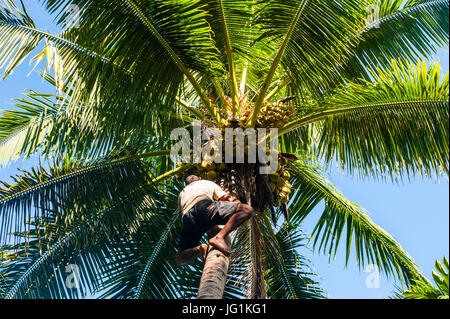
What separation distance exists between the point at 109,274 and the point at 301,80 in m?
3.25

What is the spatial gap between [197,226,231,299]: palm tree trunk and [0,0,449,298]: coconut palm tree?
0.57 meters

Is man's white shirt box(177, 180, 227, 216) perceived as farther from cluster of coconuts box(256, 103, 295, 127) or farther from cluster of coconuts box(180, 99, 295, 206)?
cluster of coconuts box(256, 103, 295, 127)

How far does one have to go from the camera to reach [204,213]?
4.69 m

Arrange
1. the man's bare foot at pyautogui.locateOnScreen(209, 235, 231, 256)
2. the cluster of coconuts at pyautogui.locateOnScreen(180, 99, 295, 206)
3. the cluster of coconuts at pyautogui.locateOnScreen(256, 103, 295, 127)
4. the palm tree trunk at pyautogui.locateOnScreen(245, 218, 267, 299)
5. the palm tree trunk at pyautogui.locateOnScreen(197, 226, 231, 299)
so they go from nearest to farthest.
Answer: the palm tree trunk at pyautogui.locateOnScreen(197, 226, 231, 299) → the man's bare foot at pyautogui.locateOnScreen(209, 235, 231, 256) → the palm tree trunk at pyautogui.locateOnScreen(245, 218, 267, 299) → the cluster of coconuts at pyautogui.locateOnScreen(180, 99, 295, 206) → the cluster of coconuts at pyautogui.locateOnScreen(256, 103, 295, 127)

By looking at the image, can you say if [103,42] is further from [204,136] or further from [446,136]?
[446,136]

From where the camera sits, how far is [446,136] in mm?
5090

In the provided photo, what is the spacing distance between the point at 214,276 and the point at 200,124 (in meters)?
2.04

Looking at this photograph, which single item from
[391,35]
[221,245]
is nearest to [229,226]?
[221,245]

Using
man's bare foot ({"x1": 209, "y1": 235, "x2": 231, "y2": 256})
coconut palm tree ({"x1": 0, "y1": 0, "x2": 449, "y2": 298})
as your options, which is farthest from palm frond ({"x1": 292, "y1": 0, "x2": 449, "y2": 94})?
man's bare foot ({"x1": 209, "y1": 235, "x2": 231, "y2": 256})

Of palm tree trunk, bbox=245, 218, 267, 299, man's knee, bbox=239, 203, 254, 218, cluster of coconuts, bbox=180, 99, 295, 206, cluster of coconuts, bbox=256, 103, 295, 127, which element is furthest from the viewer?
cluster of coconuts, bbox=256, 103, 295, 127

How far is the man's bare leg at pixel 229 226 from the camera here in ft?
14.1

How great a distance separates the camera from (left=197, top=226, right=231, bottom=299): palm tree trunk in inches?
157
